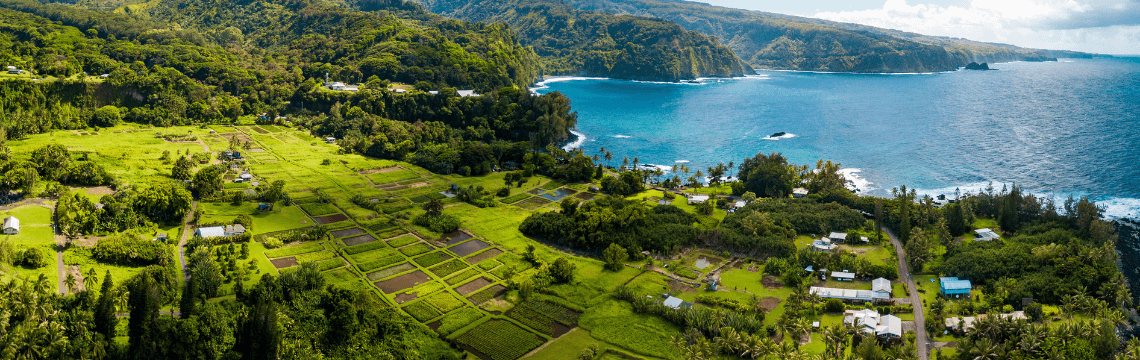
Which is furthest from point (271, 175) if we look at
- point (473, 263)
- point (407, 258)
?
point (473, 263)

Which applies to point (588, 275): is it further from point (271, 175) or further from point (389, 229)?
point (271, 175)

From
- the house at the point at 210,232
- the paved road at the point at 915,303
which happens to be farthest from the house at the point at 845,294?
the house at the point at 210,232

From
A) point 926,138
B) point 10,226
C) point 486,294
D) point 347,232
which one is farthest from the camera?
point 926,138

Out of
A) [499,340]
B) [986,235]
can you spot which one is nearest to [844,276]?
[986,235]

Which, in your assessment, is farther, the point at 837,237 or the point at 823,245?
the point at 837,237

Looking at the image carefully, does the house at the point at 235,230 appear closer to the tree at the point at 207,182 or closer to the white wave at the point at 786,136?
the tree at the point at 207,182

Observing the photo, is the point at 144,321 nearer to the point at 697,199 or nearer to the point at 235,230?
the point at 235,230
